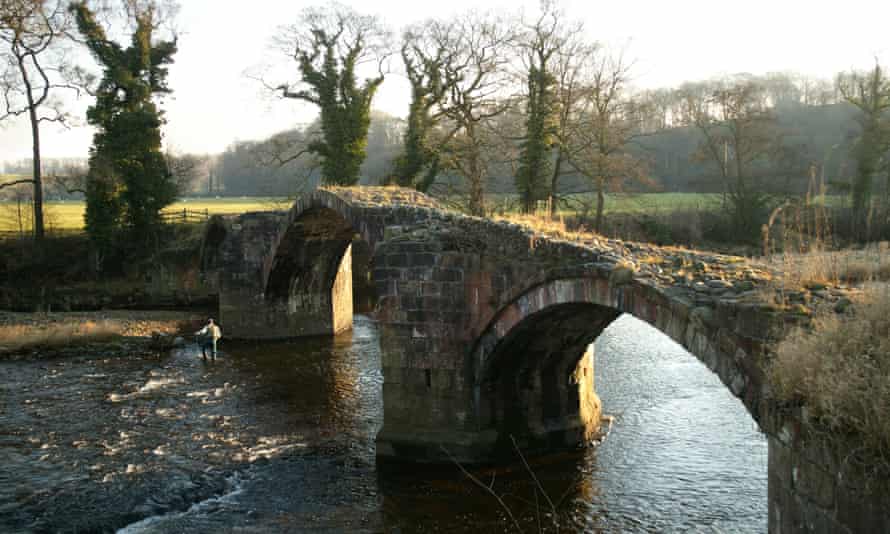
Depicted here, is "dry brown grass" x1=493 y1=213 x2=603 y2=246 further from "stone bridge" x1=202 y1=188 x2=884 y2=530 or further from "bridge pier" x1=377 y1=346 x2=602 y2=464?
"bridge pier" x1=377 y1=346 x2=602 y2=464

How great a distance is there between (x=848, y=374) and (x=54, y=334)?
22702 mm

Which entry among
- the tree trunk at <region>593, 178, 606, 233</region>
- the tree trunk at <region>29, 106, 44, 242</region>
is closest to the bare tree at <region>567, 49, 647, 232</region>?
the tree trunk at <region>593, 178, 606, 233</region>

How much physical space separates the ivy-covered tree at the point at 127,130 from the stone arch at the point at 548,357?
24.0m

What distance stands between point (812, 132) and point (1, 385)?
39.8 meters

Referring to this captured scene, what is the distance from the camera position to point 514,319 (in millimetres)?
11484

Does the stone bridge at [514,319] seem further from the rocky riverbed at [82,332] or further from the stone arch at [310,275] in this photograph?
the rocky riverbed at [82,332]

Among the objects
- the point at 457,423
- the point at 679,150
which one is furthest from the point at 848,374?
the point at 679,150

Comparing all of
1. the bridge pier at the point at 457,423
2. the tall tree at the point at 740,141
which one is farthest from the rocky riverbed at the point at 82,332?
the tall tree at the point at 740,141

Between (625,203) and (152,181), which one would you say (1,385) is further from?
(625,203)

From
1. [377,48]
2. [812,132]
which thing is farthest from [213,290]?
[812,132]

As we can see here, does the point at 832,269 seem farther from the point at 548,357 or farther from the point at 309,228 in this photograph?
the point at 309,228

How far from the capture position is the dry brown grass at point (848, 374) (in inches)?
222

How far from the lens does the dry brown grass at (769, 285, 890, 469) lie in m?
5.64

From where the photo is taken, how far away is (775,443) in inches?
274
